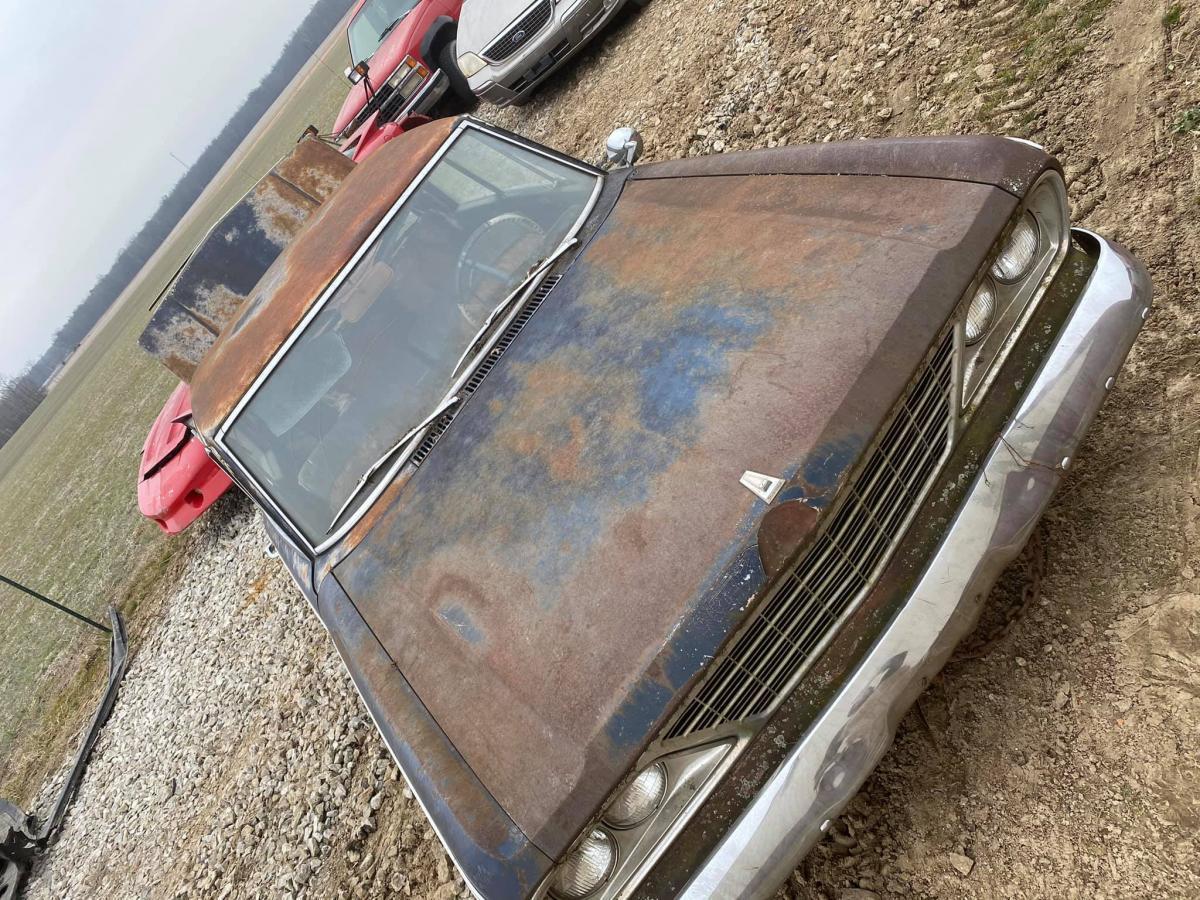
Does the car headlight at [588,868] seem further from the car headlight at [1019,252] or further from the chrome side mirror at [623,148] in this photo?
the chrome side mirror at [623,148]

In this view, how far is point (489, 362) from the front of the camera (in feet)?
7.58

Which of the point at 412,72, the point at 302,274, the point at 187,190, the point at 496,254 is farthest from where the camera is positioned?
the point at 187,190

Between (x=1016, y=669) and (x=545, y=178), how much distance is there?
2294mm

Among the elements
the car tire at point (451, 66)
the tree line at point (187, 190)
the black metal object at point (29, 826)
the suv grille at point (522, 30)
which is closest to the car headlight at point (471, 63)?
the suv grille at point (522, 30)

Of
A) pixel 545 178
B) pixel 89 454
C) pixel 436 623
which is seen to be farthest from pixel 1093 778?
pixel 89 454

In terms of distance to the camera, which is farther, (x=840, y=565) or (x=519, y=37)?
(x=519, y=37)

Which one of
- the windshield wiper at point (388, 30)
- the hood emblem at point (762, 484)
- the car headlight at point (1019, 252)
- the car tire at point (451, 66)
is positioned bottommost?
the hood emblem at point (762, 484)

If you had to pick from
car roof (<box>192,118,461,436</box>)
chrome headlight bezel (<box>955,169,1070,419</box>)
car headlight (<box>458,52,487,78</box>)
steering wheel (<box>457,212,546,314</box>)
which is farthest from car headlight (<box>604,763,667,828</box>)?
car headlight (<box>458,52,487,78</box>)

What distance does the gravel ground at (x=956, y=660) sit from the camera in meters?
1.74

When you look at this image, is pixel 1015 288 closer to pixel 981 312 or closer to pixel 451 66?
pixel 981 312

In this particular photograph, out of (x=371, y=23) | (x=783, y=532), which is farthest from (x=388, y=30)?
(x=783, y=532)

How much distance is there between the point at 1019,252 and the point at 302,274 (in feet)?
7.98

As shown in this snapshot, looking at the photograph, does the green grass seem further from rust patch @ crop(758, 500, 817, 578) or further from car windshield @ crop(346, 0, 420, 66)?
car windshield @ crop(346, 0, 420, 66)

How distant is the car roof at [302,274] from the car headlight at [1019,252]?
206 cm
